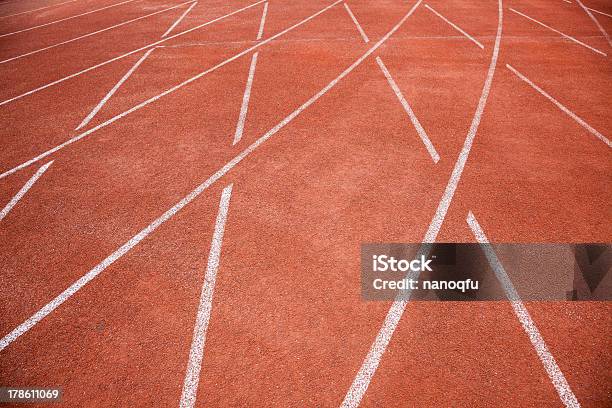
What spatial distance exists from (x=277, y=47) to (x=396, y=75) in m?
3.55

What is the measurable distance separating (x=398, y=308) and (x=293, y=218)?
1725mm

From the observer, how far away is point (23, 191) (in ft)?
18.1

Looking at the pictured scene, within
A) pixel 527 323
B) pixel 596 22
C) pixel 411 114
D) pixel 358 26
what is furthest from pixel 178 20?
pixel 527 323

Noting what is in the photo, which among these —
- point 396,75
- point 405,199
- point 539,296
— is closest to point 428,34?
point 396,75

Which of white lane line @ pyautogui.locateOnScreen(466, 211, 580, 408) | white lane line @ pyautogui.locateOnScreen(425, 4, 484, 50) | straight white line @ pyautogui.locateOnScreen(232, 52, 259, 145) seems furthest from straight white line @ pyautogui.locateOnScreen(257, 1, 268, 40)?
white lane line @ pyautogui.locateOnScreen(466, 211, 580, 408)

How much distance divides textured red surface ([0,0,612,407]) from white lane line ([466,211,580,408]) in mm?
73

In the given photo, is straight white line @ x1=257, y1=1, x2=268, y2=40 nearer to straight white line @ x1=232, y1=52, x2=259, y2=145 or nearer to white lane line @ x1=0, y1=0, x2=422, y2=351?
straight white line @ x1=232, y1=52, x2=259, y2=145

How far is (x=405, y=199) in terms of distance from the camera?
5090 millimetres

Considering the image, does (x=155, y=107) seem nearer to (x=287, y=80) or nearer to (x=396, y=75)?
(x=287, y=80)

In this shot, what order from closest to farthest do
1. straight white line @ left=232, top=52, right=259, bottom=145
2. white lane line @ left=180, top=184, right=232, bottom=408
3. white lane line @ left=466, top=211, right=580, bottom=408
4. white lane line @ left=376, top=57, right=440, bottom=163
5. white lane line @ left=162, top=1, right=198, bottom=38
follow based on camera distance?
white lane line @ left=466, top=211, right=580, bottom=408 < white lane line @ left=180, top=184, right=232, bottom=408 < white lane line @ left=376, top=57, right=440, bottom=163 < straight white line @ left=232, top=52, right=259, bottom=145 < white lane line @ left=162, top=1, right=198, bottom=38

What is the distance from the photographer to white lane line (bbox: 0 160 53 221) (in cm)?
521

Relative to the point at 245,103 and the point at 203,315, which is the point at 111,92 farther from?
the point at 203,315

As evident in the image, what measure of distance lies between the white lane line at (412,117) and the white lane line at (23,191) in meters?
6.03

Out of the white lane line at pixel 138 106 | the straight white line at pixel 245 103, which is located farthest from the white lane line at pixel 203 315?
the white lane line at pixel 138 106
